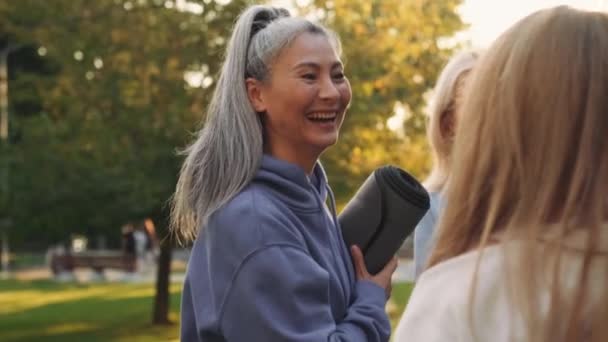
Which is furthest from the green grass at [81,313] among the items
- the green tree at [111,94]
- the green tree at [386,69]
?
the green tree at [386,69]

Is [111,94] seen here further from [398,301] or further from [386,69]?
[398,301]

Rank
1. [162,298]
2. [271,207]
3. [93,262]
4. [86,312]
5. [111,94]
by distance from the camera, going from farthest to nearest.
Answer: [93,262], [86,312], [162,298], [111,94], [271,207]

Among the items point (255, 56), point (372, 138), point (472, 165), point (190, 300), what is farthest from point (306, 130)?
point (372, 138)

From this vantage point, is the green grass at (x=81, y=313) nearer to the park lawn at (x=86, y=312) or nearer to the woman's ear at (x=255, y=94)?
the park lawn at (x=86, y=312)

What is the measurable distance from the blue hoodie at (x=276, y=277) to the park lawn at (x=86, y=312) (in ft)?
42.9

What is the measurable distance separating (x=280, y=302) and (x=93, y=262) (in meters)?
29.1

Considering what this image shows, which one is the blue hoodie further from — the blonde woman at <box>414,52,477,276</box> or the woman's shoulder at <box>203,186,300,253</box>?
the blonde woman at <box>414,52,477,276</box>

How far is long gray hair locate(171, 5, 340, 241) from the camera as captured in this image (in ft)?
9.00

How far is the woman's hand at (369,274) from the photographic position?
2822mm

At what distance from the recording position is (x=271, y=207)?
266 centimetres

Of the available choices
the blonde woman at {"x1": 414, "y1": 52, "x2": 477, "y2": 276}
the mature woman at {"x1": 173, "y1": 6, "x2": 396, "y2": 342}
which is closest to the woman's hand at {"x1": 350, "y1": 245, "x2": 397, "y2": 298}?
the mature woman at {"x1": 173, "y1": 6, "x2": 396, "y2": 342}

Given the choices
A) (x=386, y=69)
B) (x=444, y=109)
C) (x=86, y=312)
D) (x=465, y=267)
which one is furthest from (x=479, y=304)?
(x=86, y=312)

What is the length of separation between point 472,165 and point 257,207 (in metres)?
0.98

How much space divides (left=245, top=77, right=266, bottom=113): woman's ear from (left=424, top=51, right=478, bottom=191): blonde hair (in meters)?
1.37
